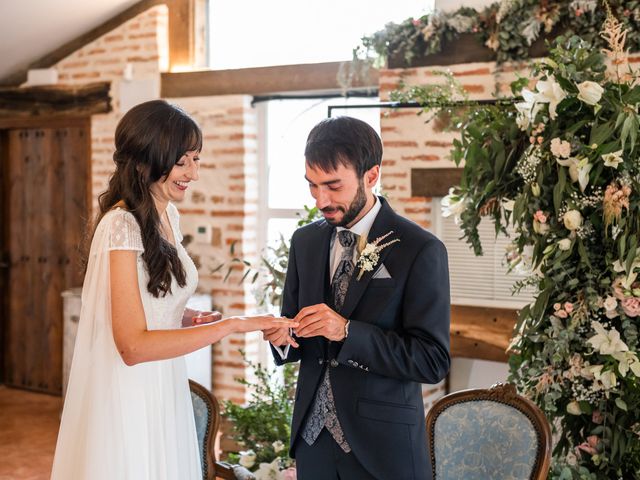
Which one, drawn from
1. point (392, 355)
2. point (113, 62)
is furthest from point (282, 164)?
point (392, 355)

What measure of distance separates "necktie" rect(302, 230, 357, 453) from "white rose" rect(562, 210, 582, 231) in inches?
34.9

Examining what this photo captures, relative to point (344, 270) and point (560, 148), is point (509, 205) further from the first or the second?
point (344, 270)

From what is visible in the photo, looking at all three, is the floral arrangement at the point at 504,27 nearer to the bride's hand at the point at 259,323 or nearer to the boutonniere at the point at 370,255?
the boutonniere at the point at 370,255

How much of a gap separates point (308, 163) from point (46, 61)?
5.38 metres

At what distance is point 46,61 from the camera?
7043 mm

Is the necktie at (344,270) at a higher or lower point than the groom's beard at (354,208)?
lower

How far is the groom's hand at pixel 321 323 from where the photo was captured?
2178mm

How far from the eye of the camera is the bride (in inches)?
88.4

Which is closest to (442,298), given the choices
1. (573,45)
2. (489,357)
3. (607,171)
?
(607,171)

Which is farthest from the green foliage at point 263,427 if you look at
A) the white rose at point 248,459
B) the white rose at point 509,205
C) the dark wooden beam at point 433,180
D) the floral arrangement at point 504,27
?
the floral arrangement at point 504,27

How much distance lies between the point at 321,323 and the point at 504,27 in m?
3.09

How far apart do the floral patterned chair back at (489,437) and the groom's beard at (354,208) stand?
908 millimetres

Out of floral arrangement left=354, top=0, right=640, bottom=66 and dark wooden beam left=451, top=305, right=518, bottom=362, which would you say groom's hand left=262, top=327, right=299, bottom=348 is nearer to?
floral arrangement left=354, top=0, right=640, bottom=66

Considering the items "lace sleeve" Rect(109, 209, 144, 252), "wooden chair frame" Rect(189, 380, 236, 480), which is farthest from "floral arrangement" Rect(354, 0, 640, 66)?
"lace sleeve" Rect(109, 209, 144, 252)
